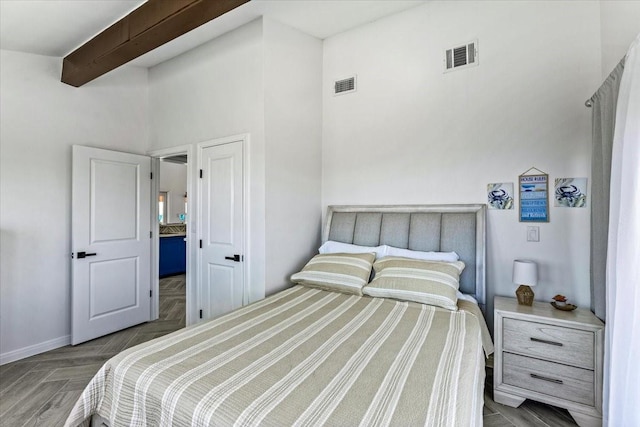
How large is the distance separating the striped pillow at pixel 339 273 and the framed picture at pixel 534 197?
126cm

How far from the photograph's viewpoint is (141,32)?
2.29 meters

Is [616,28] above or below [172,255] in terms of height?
above

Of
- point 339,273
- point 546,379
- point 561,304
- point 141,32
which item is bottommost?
point 546,379

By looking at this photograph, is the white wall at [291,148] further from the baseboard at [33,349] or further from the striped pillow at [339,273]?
the baseboard at [33,349]

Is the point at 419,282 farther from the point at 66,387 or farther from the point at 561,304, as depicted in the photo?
the point at 66,387

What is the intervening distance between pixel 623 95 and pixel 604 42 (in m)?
1.13

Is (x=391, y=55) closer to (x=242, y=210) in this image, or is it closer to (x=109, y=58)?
(x=242, y=210)

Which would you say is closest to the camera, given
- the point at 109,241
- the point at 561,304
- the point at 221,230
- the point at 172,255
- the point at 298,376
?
the point at 298,376

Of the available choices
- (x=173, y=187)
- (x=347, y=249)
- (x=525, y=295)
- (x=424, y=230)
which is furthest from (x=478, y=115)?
(x=173, y=187)

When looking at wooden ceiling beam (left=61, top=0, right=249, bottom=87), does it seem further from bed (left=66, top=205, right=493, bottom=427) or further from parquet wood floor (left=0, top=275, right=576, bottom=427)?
parquet wood floor (left=0, top=275, right=576, bottom=427)

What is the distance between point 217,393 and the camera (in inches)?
44.7

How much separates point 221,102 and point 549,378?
351 cm

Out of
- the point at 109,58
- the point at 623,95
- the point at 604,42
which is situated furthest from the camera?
the point at 109,58

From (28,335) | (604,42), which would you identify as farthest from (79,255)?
(604,42)
